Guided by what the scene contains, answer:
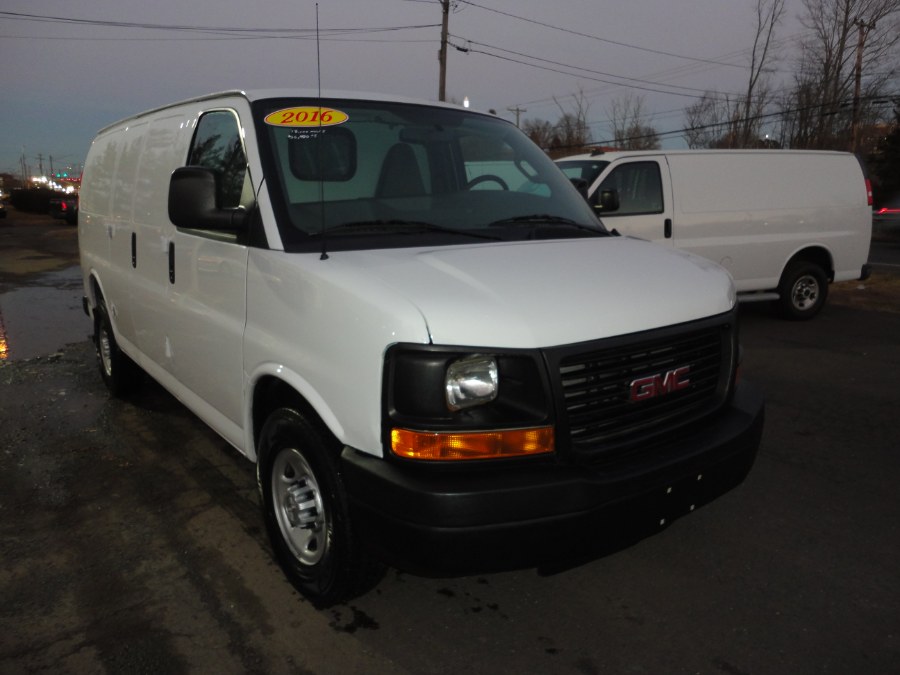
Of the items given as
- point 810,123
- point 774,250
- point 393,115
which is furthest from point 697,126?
point 393,115

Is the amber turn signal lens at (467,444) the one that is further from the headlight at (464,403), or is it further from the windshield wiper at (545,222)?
the windshield wiper at (545,222)

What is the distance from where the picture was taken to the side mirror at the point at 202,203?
2982 mm

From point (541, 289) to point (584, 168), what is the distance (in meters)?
6.60

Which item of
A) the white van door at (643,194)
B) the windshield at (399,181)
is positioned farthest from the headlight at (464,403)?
the white van door at (643,194)

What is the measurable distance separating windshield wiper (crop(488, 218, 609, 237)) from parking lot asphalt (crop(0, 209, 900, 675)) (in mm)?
1543

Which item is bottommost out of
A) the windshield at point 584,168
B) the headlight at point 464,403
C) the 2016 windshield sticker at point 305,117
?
the headlight at point 464,403

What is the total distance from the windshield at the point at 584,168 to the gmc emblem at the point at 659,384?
5982mm

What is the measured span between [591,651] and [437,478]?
100 centimetres

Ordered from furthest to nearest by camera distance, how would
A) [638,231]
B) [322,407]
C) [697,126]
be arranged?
[697,126] → [638,231] → [322,407]

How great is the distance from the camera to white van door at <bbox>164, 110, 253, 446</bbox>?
10.4 ft

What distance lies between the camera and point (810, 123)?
2997 cm

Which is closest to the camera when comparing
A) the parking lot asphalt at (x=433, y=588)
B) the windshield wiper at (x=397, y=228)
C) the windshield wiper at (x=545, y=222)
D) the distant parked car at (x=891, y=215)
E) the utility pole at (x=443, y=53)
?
the parking lot asphalt at (x=433, y=588)

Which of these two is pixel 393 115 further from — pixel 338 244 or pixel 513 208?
pixel 338 244

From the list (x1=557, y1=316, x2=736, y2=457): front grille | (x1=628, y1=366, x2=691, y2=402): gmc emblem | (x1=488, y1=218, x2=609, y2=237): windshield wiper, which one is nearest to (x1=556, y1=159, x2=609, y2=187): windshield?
(x1=488, y1=218, x2=609, y2=237): windshield wiper
